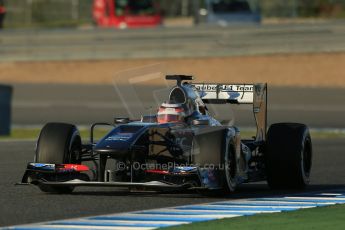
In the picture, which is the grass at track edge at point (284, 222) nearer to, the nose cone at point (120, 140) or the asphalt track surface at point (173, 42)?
the nose cone at point (120, 140)

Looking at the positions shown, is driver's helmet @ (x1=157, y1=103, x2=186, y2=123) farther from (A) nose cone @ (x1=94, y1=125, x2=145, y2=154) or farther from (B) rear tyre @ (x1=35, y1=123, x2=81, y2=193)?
(B) rear tyre @ (x1=35, y1=123, x2=81, y2=193)

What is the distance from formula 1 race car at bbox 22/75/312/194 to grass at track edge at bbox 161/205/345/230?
1.38 metres

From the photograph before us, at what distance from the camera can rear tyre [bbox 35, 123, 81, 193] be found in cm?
1233

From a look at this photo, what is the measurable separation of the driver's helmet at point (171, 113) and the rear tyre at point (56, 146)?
3.18 ft

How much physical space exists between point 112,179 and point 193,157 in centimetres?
87

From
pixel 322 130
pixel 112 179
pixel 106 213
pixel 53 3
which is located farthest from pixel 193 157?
pixel 53 3

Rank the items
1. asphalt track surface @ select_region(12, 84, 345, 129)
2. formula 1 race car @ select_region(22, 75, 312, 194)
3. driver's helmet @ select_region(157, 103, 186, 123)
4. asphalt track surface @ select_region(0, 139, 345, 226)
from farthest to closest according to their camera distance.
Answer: asphalt track surface @ select_region(12, 84, 345, 129), driver's helmet @ select_region(157, 103, 186, 123), formula 1 race car @ select_region(22, 75, 312, 194), asphalt track surface @ select_region(0, 139, 345, 226)

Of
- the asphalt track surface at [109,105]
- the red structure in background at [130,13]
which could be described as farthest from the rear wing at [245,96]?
→ the red structure in background at [130,13]

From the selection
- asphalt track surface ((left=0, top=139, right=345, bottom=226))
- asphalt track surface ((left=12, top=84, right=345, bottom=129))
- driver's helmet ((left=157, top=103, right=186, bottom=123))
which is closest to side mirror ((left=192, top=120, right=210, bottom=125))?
driver's helmet ((left=157, top=103, right=186, bottom=123))

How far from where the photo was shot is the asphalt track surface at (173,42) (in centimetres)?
3584

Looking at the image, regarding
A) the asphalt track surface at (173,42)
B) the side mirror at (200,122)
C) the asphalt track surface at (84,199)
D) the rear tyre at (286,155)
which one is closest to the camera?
the asphalt track surface at (84,199)

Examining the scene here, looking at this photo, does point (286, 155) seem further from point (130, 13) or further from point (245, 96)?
point (130, 13)

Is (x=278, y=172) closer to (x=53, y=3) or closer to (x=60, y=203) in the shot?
(x=60, y=203)

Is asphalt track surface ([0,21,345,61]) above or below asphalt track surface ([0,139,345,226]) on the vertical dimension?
below
